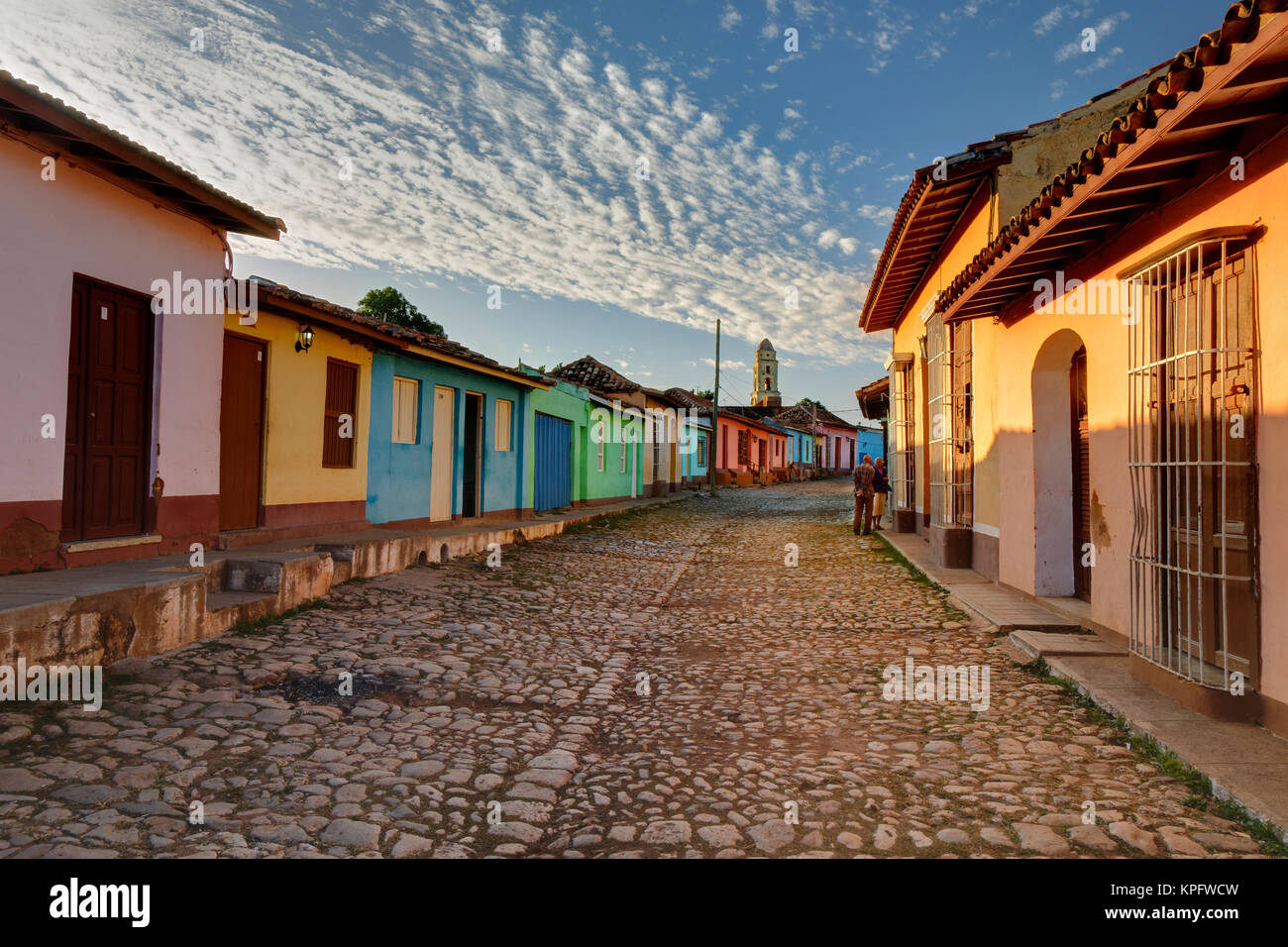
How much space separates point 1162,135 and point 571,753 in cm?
411

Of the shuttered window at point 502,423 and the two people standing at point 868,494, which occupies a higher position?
the shuttered window at point 502,423

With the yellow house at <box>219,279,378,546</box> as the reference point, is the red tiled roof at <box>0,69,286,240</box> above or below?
above

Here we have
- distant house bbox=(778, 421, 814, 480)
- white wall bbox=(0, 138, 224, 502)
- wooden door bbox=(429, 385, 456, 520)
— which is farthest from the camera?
distant house bbox=(778, 421, 814, 480)

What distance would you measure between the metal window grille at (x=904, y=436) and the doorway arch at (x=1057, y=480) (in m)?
6.09

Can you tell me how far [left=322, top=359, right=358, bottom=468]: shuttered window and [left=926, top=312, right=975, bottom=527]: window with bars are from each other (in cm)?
725

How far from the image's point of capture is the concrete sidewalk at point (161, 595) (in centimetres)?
419

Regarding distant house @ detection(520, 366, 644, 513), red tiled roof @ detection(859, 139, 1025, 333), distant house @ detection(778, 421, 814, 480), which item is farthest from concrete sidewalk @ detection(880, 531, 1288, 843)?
distant house @ detection(778, 421, 814, 480)

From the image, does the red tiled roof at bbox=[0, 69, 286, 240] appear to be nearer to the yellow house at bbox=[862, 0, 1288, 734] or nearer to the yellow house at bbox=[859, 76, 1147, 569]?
the yellow house at bbox=[862, 0, 1288, 734]

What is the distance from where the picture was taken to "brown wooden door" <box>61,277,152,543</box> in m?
5.91

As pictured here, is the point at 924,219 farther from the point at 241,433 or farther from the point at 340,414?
the point at 241,433

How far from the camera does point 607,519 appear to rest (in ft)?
55.7

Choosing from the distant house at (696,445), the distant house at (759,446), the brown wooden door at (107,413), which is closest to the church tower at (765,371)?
the distant house at (759,446)

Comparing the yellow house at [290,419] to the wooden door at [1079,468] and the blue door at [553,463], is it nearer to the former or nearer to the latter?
the blue door at [553,463]
